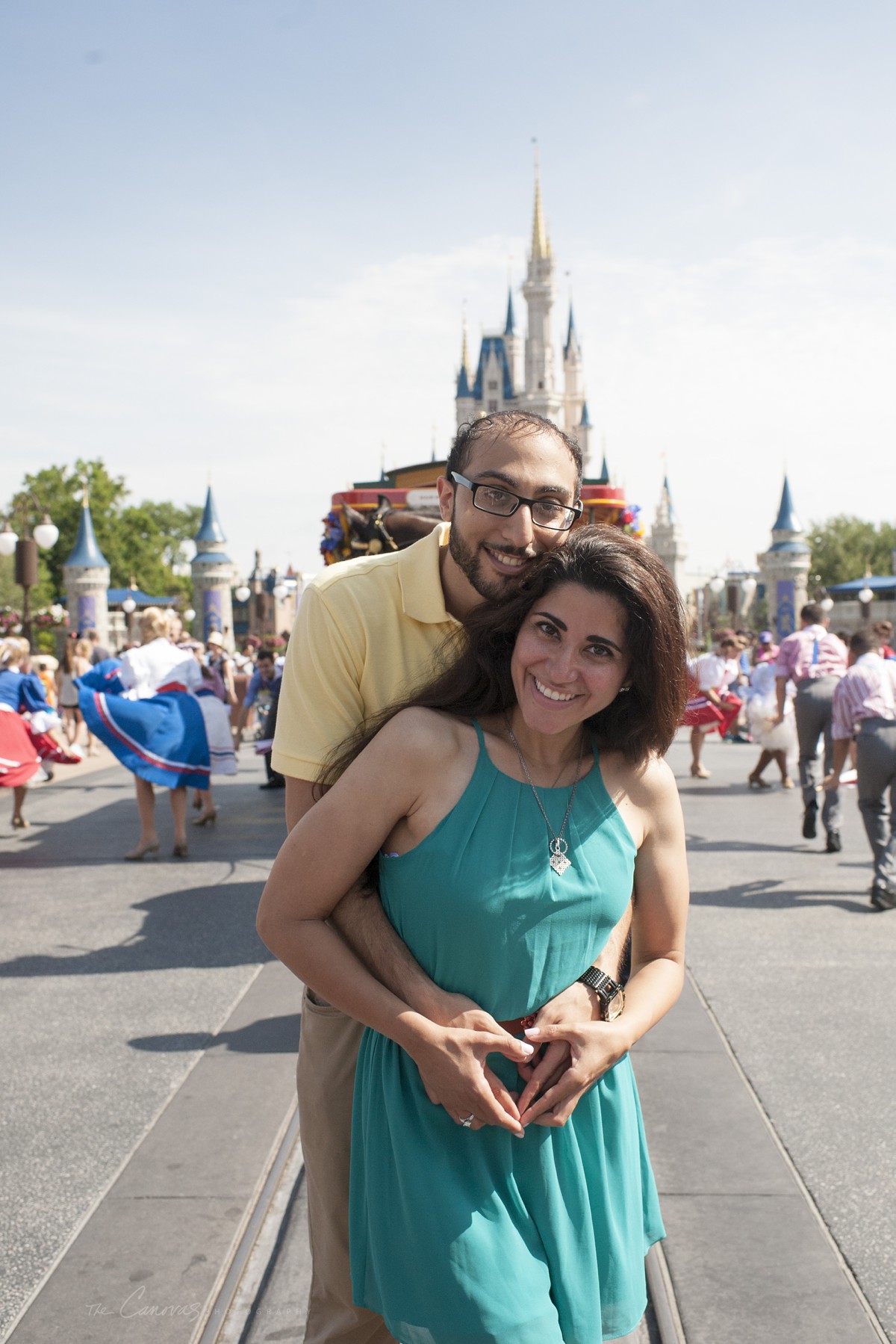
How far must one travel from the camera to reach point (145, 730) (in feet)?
28.5

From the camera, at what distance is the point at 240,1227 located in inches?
120

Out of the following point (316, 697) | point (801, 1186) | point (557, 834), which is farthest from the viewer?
point (801, 1186)

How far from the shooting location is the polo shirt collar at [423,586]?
6.93ft

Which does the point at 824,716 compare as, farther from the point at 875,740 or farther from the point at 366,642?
the point at 366,642

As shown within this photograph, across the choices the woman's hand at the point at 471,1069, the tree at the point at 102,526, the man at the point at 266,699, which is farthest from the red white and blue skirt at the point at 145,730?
the tree at the point at 102,526

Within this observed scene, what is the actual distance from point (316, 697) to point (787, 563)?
205ft

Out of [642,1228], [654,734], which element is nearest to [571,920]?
[654,734]

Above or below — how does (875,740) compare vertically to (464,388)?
below

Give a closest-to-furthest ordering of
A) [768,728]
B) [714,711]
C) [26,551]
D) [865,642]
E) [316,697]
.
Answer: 1. [316,697]
2. [865,642]
3. [714,711]
4. [768,728]
5. [26,551]

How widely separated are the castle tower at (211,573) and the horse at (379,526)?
181 feet

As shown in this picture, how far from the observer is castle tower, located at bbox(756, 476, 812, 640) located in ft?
202

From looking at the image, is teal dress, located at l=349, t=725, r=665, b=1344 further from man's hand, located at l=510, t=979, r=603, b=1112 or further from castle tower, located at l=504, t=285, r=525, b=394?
castle tower, located at l=504, t=285, r=525, b=394

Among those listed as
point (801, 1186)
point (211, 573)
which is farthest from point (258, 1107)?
point (211, 573)

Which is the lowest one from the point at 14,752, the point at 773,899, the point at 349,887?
the point at 773,899
